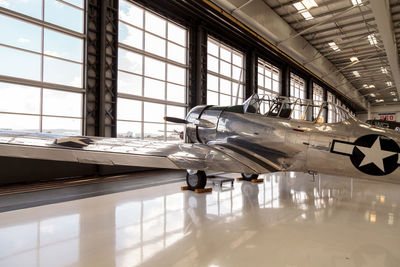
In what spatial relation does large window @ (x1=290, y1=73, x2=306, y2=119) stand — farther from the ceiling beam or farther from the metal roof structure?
the ceiling beam

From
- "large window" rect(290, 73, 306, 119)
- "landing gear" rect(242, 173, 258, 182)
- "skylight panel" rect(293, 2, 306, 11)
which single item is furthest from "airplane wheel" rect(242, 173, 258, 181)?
"large window" rect(290, 73, 306, 119)

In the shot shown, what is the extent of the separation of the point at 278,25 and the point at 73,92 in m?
10.4

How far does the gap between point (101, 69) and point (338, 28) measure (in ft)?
43.5

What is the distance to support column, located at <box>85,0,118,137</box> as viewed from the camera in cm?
872

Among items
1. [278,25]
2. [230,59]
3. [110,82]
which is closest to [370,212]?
[110,82]

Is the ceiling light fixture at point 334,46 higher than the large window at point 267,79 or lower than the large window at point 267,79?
higher

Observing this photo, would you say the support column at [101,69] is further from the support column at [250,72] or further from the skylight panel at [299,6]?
the support column at [250,72]

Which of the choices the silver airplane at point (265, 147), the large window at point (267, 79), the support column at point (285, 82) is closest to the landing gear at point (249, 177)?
the silver airplane at point (265, 147)

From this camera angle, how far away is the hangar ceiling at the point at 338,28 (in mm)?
11234

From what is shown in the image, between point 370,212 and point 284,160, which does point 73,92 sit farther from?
point 370,212

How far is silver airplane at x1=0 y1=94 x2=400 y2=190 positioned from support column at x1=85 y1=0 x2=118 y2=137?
3940 mm

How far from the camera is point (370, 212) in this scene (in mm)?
4988

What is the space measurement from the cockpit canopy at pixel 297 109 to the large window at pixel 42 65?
578cm

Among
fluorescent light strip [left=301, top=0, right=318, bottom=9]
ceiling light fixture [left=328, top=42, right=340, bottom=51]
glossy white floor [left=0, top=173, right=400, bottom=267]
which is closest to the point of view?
glossy white floor [left=0, top=173, right=400, bottom=267]
